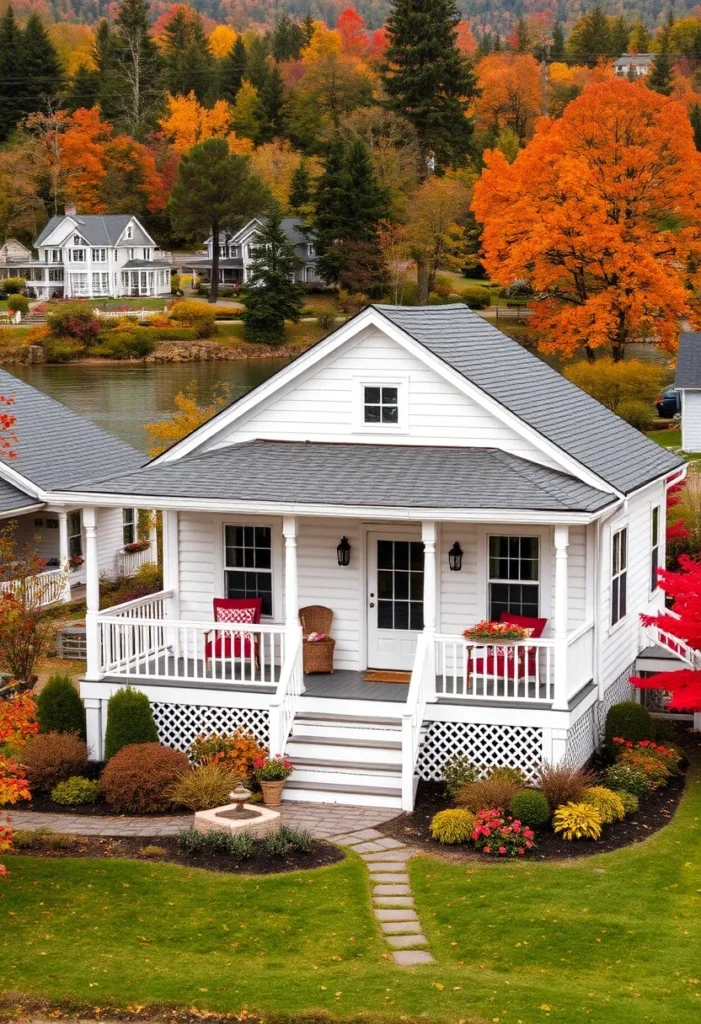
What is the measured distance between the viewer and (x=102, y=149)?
12338 centimetres

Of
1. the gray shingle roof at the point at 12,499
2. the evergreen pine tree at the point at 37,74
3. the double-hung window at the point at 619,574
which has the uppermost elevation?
the evergreen pine tree at the point at 37,74

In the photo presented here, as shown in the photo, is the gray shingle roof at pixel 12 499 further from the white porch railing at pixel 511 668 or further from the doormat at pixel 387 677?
the white porch railing at pixel 511 668

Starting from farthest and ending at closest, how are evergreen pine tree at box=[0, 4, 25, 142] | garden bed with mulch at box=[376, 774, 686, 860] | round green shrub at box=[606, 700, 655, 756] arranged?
evergreen pine tree at box=[0, 4, 25, 142] < round green shrub at box=[606, 700, 655, 756] < garden bed with mulch at box=[376, 774, 686, 860]

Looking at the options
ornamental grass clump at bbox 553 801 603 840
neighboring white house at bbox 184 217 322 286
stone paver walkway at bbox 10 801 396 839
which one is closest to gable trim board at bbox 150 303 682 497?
ornamental grass clump at bbox 553 801 603 840

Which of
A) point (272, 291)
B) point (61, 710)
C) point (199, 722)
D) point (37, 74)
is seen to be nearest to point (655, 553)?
point (199, 722)

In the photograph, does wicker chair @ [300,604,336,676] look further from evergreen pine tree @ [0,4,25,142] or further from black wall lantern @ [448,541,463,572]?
evergreen pine tree @ [0,4,25,142]

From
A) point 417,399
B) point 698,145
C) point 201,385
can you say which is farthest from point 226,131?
point 417,399

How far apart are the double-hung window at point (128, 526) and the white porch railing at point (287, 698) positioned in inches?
559

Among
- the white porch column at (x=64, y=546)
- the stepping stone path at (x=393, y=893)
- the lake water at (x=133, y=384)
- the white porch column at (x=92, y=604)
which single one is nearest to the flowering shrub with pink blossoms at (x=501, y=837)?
the stepping stone path at (x=393, y=893)

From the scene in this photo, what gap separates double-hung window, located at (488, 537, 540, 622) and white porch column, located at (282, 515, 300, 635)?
8.58 ft

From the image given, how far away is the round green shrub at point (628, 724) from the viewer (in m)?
Answer: 21.4

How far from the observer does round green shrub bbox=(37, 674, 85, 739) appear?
21703mm

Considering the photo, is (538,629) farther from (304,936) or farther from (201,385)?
(201,385)

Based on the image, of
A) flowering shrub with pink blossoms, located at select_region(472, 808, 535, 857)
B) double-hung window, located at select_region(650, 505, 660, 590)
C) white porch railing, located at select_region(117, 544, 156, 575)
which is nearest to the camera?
flowering shrub with pink blossoms, located at select_region(472, 808, 535, 857)
